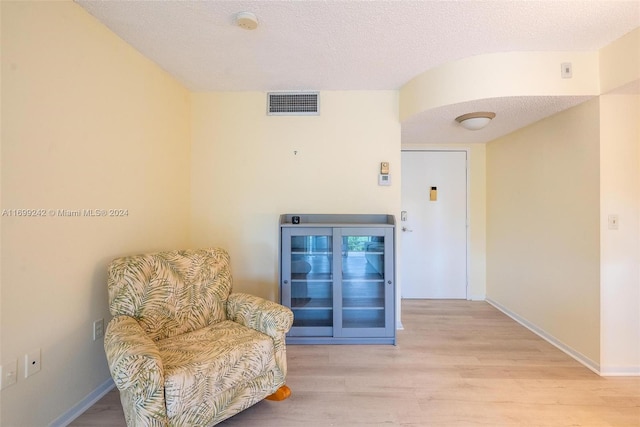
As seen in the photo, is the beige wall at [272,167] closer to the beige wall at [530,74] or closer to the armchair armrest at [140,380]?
the beige wall at [530,74]

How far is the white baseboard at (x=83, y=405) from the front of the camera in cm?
151

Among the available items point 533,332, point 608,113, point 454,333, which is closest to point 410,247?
point 454,333

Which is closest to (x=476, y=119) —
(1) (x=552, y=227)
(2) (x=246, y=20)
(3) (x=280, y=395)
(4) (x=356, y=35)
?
(1) (x=552, y=227)

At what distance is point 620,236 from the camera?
1991 millimetres

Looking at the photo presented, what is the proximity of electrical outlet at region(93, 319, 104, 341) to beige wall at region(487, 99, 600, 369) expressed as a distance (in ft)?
11.4

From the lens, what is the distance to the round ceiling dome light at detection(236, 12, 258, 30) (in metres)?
1.62

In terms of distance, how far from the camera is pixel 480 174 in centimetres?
356

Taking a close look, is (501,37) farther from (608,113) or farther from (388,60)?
(608,113)

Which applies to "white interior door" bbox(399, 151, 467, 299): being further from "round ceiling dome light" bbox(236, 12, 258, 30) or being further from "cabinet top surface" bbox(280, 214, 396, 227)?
"round ceiling dome light" bbox(236, 12, 258, 30)

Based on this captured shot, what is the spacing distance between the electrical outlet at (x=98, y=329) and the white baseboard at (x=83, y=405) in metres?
0.32

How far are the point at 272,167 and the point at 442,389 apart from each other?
228 cm

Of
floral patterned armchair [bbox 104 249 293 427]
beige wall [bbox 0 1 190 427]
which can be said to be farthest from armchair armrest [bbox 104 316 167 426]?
beige wall [bbox 0 1 190 427]

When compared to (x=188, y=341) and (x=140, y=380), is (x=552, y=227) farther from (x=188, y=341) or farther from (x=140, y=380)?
(x=140, y=380)

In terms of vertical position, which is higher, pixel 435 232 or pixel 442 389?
pixel 435 232
